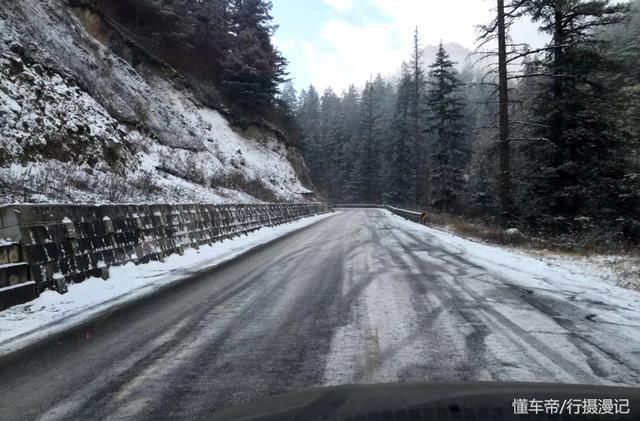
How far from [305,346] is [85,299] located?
13.3 feet

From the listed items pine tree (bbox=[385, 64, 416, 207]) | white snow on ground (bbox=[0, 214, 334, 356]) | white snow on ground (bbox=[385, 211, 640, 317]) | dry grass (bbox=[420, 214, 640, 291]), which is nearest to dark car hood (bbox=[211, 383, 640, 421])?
white snow on ground (bbox=[0, 214, 334, 356])

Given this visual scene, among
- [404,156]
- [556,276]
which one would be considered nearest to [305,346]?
[556,276]

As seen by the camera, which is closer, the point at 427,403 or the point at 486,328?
the point at 427,403

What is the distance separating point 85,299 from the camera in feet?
22.5

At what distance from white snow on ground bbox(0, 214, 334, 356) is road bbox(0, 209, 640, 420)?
15.3 inches

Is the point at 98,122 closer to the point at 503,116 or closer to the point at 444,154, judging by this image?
the point at 503,116

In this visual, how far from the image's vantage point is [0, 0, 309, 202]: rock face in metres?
14.1

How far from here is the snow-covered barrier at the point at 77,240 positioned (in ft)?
20.8

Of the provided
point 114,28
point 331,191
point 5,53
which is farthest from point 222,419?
point 331,191

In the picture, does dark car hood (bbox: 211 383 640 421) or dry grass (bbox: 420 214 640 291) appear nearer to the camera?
dark car hood (bbox: 211 383 640 421)

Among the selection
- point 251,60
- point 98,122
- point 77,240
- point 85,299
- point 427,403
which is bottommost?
point 85,299

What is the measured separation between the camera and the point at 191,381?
12.2 feet

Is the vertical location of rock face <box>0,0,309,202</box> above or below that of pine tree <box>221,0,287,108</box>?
below

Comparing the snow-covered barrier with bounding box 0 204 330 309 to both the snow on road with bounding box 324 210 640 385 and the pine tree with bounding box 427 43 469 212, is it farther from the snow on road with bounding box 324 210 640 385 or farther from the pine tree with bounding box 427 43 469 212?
Result: the pine tree with bounding box 427 43 469 212
